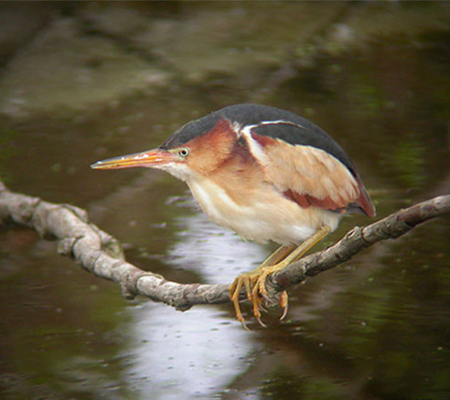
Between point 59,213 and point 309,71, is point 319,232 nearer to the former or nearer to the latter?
point 59,213

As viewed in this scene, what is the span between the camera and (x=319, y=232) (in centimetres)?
199

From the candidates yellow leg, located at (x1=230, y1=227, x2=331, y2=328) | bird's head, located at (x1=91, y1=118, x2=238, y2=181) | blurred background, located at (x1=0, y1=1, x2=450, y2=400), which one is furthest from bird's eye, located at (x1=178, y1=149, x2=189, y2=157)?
blurred background, located at (x1=0, y1=1, x2=450, y2=400)

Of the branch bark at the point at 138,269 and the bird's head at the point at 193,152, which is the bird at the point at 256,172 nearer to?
the bird's head at the point at 193,152

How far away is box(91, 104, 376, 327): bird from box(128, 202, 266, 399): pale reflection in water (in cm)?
46

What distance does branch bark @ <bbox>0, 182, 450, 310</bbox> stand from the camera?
140 centimetres

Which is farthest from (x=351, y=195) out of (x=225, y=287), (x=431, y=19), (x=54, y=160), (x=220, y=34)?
(x=431, y=19)

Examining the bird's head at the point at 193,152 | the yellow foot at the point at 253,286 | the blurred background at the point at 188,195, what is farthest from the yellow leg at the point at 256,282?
the blurred background at the point at 188,195

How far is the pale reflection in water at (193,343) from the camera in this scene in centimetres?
232

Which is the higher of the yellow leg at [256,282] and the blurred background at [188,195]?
the yellow leg at [256,282]

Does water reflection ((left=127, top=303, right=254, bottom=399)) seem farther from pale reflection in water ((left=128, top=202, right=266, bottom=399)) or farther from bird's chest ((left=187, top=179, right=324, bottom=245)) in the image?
bird's chest ((left=187, top=179, right=324, bottom=245))

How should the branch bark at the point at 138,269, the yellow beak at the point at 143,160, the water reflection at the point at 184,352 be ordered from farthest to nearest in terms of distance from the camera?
the water reflection at the point at 184,352, the yellow beak at the point at 143,160, the branch bark at the point at 138,269

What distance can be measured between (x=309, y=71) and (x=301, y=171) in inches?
115

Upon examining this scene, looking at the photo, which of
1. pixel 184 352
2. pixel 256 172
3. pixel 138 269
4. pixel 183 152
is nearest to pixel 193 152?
pixel 183 152

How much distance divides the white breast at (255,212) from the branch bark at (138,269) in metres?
0.11
